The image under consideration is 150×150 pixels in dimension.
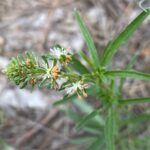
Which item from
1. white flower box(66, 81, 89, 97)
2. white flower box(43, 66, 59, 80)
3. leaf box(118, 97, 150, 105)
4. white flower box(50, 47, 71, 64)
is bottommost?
leaf box(118, 97, 150, 105)

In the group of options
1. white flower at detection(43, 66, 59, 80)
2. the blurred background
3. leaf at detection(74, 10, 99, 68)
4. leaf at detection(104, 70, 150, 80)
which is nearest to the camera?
white flower at detection(43, 66, 59, 80)

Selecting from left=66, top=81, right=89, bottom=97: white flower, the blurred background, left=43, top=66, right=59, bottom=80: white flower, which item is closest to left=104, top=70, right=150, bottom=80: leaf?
left=66, top=81, right=89, bottom=97: white flower

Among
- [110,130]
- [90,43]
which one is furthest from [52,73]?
[110,130]

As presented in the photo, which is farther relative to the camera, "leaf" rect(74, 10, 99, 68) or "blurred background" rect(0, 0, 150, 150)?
"blurred background" rect(0, 0, 150, 150)

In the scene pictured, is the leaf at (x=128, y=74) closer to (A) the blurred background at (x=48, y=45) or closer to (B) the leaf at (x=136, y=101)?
(B) the leaf at (x=136, y=101)

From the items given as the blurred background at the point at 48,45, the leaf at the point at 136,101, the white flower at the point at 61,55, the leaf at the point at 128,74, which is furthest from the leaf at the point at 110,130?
the blurred background at the point at 48,45

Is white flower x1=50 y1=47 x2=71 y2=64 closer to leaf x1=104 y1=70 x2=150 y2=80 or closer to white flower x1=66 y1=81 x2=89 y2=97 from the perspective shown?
white flower x1=66 y1=81 x2=89 y2=97

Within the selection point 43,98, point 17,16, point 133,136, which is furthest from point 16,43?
point 133,136
